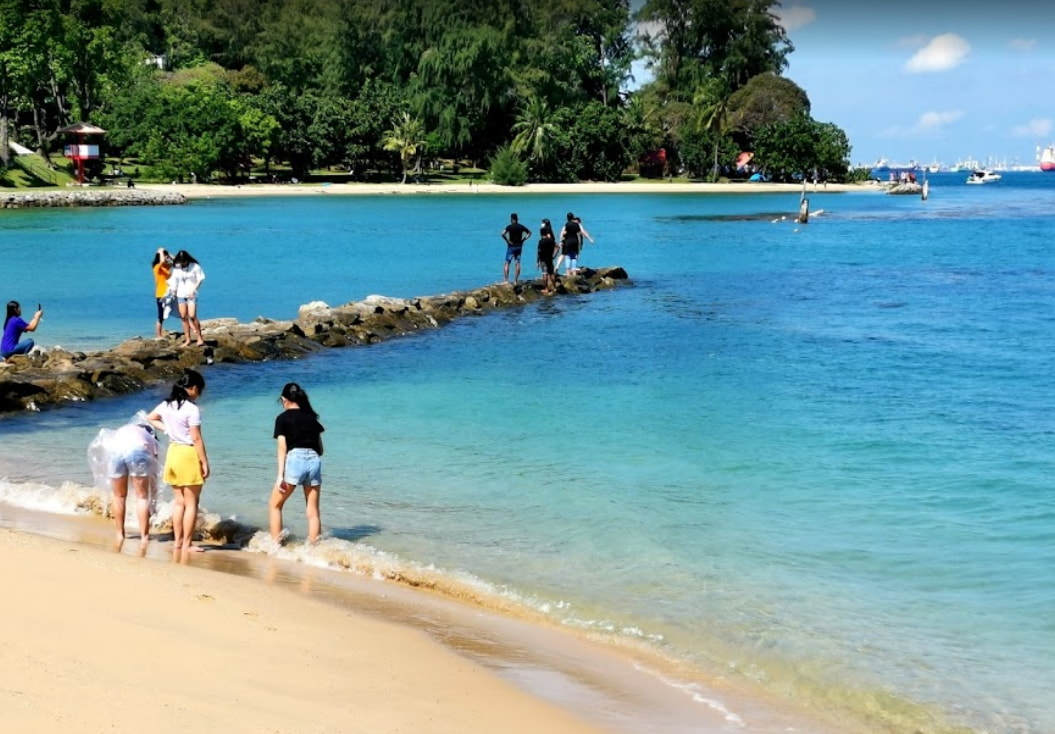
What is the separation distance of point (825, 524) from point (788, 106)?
109319 millimetres

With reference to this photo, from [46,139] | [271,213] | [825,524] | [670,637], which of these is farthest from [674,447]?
[46,139]

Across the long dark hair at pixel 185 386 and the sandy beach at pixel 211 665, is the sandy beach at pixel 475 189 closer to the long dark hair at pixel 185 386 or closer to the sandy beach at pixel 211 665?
the long dark hair at pixel 185 386

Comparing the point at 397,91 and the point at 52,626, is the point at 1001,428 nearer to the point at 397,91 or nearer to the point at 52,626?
the point at 52,626

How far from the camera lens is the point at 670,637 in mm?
9023

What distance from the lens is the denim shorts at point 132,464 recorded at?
1069cm

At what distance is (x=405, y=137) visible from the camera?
101500 mm

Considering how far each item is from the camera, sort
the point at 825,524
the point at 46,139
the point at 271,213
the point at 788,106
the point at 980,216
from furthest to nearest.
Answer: the point at 788,106
the point at 46,139
the point at 980,216
the point at 271,213
the point at 825,524

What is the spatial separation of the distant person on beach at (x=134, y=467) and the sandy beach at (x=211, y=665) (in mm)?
1600

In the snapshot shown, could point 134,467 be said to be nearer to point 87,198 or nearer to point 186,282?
point 186,282

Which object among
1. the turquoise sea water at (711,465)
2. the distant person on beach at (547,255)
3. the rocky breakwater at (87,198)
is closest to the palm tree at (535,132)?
the rocky breakwater at (87,198)

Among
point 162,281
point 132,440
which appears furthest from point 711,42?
point 132,440

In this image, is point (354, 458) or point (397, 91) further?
point (397, 91)

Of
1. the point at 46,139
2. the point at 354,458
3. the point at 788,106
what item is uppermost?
the point at 788,106

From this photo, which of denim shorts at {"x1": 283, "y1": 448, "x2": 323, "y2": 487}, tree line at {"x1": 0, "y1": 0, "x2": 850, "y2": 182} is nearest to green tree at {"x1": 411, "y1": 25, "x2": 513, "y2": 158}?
tree line at {"x1": 0, "y1": 0, "x2": 850, "y2": 182}
